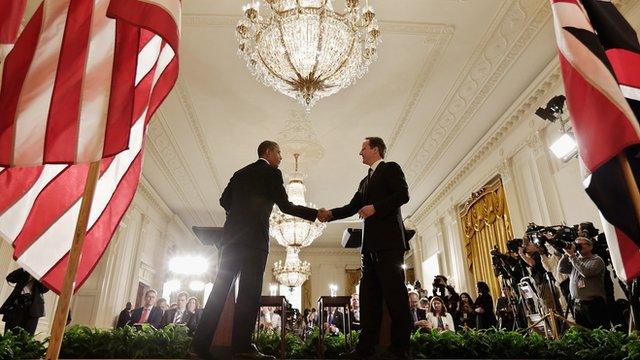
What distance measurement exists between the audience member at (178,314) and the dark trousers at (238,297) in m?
5.71

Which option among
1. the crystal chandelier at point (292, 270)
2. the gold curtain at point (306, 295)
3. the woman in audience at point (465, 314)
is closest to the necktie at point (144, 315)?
the crystal chandelier at point (292, 270)

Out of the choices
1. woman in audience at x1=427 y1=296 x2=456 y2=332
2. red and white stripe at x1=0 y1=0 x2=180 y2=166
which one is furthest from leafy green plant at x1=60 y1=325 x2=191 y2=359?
woman in audience at x1=427 y1=296 x2=456 y2=332

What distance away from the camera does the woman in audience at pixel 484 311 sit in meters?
6.29

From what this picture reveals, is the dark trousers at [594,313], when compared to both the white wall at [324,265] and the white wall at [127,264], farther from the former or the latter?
the white wall at [324,265]

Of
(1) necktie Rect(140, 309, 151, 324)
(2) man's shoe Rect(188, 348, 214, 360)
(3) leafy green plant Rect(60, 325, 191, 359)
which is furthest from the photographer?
(1) necktie Rect(140, 309, 151, 324)

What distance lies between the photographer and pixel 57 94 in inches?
68.7

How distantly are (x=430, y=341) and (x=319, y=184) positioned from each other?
7.82m

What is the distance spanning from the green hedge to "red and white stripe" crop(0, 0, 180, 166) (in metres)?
2.44

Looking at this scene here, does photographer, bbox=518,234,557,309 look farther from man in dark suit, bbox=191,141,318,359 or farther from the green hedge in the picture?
man in dark suit, bbox=191,141,318,359

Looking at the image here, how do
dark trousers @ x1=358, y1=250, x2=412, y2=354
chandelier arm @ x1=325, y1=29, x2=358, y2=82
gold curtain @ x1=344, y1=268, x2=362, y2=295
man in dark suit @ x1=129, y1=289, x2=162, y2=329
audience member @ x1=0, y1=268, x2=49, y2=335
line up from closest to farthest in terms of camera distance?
dark trousers @ x1=358, y1=250, x2=412, y2=354
chandelier arm @ x1=325, y1=29, x2=358, y2=82
audience member @ x1=0, y1=268, x2=49, y2=335
man in dark suit @ x1=129, y1=289, x2=162, y2=329
gold curtain @ x1=344, y1=268, x2=362, y2=295

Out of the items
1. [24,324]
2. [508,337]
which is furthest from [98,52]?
[24,324]

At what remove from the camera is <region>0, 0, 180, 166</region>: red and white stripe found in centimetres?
159

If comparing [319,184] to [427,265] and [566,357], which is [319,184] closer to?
[427,265]

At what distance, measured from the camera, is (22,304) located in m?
4.68
